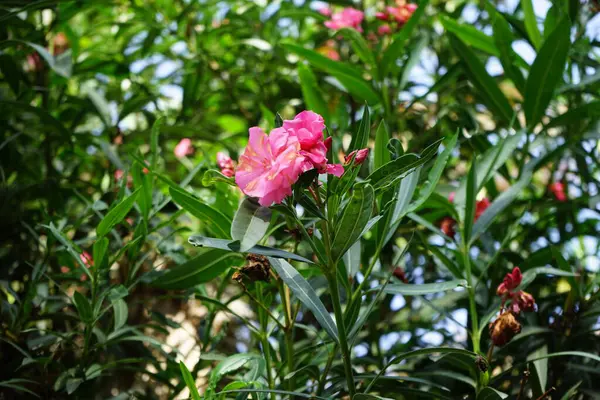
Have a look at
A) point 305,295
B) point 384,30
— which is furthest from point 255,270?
point 384,30

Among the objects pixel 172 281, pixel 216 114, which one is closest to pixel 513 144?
pixel 172 281

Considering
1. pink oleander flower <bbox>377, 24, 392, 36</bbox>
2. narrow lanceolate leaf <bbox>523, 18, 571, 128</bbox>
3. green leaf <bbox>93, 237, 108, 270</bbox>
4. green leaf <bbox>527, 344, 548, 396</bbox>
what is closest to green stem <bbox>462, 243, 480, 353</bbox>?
green leaf <bbox>527, 344, 548, 396</bbox>

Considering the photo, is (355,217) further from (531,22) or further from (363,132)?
(531,22)

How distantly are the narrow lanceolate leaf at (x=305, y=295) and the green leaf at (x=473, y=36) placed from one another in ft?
2.38

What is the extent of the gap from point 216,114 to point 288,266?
3.61 feet

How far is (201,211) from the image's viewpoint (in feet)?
3.22

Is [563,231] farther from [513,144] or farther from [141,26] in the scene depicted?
[141,26]

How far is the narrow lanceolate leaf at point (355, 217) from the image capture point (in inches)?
31.9

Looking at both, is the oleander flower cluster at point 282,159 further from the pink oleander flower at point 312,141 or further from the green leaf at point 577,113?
the green leaf at point 577,113

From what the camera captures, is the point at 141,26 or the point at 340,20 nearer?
the point at 340,20

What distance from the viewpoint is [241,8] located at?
1.99m

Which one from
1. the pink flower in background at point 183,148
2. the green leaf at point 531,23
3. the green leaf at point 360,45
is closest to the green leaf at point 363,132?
the green leaf at point 360,45

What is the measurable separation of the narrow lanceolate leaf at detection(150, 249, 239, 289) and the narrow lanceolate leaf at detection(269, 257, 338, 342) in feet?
0.65

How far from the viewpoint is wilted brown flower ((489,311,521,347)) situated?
978mm
